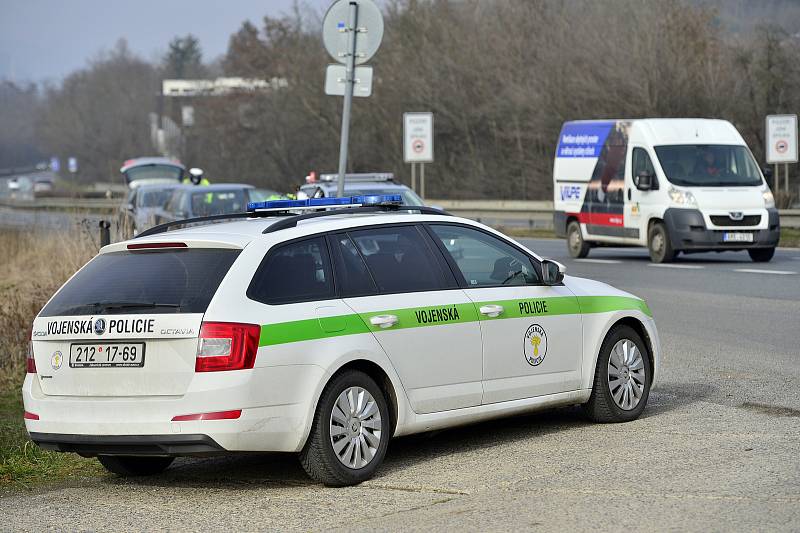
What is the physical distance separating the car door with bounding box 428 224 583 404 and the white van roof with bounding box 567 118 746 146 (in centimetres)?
1546

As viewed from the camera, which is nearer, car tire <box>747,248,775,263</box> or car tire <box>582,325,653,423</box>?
car tire <box>582,325,653,423</box>

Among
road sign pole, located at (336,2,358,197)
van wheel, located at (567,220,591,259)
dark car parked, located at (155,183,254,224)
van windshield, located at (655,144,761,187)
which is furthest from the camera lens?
van wheel, located at (567,220,591,259)

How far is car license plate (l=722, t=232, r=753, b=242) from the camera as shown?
2286 centimetres

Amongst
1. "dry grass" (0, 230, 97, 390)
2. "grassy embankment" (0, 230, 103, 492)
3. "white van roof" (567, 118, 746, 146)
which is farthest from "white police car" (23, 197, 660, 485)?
"white van roof" (567, 118, 746, 146)

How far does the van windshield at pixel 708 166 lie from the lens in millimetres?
23484

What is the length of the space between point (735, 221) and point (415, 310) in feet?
52.6

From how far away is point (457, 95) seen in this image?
193 feet

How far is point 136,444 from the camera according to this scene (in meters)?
7.04

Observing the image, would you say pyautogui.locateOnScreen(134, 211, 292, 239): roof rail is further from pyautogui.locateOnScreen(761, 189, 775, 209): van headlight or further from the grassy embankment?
pyautogui.locateOnScreen(761, 189, 775, 209): van headlight

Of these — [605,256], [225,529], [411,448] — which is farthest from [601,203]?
[225,529]

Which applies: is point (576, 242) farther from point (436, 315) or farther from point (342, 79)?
point (436, 315)

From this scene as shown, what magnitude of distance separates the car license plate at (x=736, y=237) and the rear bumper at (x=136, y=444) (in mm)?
17046

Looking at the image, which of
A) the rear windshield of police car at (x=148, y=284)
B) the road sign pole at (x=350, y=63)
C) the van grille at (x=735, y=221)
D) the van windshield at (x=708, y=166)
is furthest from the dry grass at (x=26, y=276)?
the van grille at (x=735, y=221)

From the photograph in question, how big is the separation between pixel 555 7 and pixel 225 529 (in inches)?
2141
